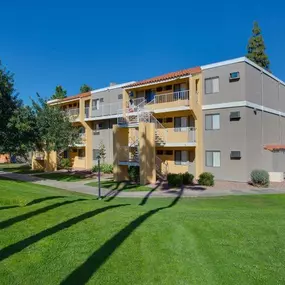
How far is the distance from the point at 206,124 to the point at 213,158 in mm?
2994

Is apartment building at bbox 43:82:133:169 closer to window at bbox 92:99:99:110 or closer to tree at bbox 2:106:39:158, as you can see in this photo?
window at bbox 92:99:99:110

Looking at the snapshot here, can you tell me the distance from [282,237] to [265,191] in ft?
43.1

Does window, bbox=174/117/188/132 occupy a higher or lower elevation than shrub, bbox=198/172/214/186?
higher

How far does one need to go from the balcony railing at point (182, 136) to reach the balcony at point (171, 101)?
2.03 m

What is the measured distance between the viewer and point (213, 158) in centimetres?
2392

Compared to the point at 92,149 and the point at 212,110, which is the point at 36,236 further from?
the point at 92,149

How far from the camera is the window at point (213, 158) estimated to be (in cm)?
2359

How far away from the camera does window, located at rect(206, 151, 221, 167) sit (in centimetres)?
2359

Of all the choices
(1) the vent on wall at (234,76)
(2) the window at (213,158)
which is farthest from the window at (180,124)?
(1) the vent on wall at (234,76)

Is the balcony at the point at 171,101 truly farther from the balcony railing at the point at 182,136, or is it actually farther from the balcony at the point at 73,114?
the balcony at the point at 73,114

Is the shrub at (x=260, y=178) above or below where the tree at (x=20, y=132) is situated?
below

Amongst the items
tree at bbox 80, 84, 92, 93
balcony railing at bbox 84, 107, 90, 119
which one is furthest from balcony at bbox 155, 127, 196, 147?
tree at bbox 80, 84, 92, 93

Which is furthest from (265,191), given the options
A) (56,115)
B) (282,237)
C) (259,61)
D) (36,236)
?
(259,61)

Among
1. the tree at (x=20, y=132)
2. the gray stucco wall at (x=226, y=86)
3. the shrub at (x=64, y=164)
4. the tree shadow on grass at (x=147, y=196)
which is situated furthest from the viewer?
the shrub at (x=64, y=164)
